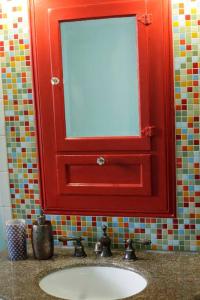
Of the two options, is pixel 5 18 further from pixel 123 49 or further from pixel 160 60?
pixel 160 60

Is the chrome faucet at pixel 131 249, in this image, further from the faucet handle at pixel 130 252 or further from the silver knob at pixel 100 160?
the silver knob at pixel 100 160

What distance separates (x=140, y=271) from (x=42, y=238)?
41 centimetres

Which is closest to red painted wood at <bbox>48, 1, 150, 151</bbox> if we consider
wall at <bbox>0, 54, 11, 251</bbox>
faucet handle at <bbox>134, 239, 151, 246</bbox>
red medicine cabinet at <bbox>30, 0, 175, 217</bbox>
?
red medicine cabinet at <bbox>30, 0, 175, 217</bbox>

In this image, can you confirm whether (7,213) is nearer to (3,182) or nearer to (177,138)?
(3,182)

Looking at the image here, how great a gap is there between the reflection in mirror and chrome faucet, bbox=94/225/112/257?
0.41 metres

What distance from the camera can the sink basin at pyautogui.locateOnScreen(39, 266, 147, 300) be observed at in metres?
1.80

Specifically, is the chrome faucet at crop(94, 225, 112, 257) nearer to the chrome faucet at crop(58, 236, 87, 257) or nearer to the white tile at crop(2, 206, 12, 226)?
the chrome faucet at crop(58, 236, 87, 257)

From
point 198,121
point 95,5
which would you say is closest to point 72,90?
point 95,5

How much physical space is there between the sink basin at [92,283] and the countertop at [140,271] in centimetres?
3

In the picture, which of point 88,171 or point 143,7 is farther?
point 88,171

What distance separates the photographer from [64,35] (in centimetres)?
194

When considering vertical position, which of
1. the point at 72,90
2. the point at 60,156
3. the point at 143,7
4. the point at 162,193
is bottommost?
the point at 162,193

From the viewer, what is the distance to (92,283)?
187cm

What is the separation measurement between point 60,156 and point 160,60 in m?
0.57
